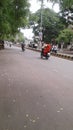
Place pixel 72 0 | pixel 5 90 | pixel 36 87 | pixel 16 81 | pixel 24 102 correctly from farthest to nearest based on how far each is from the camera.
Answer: pixel 16 81 < pixel 36 87 < pixel 5 90 < pixel 72 0 < pixel 24 102

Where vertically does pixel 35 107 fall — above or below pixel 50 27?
above

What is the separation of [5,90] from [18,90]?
42 cm

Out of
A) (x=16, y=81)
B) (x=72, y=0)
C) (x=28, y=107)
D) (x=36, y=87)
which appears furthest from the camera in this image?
(x=16, y=81)

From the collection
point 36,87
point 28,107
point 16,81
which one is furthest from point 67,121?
point 16,81

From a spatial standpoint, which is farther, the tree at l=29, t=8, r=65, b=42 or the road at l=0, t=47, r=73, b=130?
the tree at l=29, t=8, r=65, b=42

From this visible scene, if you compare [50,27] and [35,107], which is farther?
[50,27]

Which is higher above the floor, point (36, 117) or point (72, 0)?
point (72, 0)

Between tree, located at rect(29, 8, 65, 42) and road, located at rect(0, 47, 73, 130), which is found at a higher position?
road, located at rect(0, 47, 73, 130)

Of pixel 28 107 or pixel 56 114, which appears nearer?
pixel 56 114

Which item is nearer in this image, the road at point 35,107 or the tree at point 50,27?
the road at point 35,107

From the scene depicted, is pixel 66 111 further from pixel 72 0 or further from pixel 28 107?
pixel 72 0

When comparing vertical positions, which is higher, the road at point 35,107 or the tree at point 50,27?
the road at point 35,107

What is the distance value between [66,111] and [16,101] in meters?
1.59

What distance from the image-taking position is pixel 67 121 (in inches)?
265
